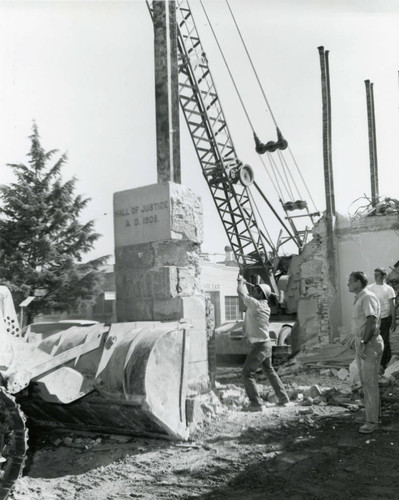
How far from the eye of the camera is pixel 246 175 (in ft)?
60.1

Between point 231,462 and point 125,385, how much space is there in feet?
3.95

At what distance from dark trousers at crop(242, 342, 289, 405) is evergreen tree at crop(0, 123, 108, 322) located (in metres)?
15.0

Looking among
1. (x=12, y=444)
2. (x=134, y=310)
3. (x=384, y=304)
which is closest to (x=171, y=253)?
(x=134, y=310)

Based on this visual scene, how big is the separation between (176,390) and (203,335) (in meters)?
1.05

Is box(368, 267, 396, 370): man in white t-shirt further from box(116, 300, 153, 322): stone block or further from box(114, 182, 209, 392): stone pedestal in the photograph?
box(116, 300, 153, 322): stone block

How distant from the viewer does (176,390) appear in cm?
546

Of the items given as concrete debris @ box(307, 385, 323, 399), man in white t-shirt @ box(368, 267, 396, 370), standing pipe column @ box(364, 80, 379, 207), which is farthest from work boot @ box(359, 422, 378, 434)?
standing pipe column @ box(364, 80, 379, 207)

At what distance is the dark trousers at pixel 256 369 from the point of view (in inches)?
269

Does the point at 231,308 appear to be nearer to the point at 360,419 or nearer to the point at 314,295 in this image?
the point at 314,295

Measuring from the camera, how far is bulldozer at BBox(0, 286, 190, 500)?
4.82 metres

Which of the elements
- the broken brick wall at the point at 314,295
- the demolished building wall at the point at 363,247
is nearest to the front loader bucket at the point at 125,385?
the broken brick wall at the point at 314,295

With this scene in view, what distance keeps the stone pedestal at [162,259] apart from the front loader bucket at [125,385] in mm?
514

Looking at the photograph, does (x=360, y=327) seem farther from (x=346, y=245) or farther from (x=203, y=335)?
(x=346, y=245)

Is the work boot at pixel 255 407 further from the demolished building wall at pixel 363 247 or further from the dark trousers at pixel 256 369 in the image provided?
the demolished building wall at pixel 363 247
